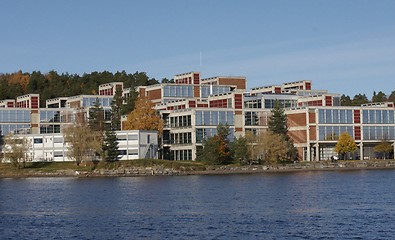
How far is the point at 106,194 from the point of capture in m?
86.9

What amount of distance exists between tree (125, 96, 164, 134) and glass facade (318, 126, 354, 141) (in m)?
29.7

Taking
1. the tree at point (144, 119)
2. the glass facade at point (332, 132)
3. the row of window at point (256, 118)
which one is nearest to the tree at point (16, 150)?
the tree at point (144, 119)

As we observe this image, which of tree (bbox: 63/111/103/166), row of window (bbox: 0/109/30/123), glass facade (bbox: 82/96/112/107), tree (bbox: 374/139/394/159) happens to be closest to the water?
tree (bbox: 63/111/103/166)

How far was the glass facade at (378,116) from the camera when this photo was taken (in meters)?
151

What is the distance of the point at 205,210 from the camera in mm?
66625

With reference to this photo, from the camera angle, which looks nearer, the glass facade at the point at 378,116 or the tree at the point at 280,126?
the tree at the point at 280,126

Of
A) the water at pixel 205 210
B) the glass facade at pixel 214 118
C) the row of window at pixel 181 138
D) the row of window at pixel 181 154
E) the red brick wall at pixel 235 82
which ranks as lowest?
the water at pixel 205 210

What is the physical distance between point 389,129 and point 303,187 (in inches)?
2654

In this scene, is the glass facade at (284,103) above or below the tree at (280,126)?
above

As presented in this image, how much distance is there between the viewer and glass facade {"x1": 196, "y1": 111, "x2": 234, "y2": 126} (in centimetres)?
14565

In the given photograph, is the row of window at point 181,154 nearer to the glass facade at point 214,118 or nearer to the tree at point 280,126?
the glass facade at point 214,118

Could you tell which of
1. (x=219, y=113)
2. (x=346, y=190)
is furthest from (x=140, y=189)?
(x=219, y=113)

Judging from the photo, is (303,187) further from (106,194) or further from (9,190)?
(9,190)

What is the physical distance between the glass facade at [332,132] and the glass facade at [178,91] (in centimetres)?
3737
